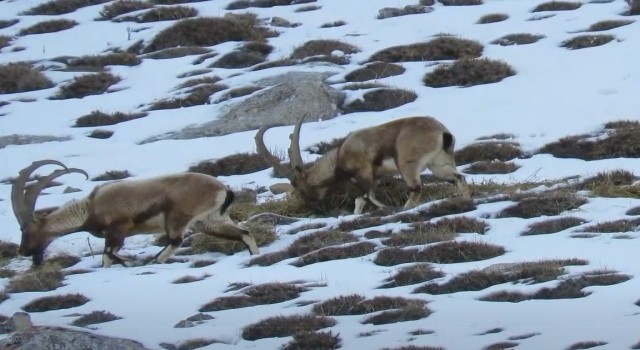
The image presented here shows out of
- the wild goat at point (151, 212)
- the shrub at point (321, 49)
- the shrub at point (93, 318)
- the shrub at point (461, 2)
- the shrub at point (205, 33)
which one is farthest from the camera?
the shrub at point (461, 2)

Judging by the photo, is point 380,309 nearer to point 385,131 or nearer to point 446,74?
point 385,131

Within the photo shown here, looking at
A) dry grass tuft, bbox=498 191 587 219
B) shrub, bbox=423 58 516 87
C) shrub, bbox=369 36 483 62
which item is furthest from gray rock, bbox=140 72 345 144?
dry grass tuft, bbox=498 191 587 219

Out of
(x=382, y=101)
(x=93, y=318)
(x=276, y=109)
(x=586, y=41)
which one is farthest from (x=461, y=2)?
(x=93, y=318)

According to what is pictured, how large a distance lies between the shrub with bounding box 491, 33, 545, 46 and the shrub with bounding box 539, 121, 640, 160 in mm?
6199

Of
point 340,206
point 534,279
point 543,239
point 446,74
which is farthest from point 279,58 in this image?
point 534,279

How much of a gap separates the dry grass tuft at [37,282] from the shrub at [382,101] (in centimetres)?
923

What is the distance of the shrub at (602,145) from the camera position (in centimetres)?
1769

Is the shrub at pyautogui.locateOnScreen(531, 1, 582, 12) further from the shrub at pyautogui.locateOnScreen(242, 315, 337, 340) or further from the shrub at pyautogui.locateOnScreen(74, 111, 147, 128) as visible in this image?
the shrub at pyautogui.locateOnScreen(242, 315, 337, 340)

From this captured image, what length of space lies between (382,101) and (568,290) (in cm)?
1191

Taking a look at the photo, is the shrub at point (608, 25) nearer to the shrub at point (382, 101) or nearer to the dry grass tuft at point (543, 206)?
the shrub at point (382, 101)

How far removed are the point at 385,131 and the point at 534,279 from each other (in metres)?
5.95

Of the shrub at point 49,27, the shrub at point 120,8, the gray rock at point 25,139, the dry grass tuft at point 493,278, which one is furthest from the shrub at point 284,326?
the shrub at point 120,8

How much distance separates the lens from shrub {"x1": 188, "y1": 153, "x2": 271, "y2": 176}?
19.1 metres

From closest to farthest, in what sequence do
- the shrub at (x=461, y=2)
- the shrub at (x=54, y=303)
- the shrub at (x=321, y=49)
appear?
the shrub at (x=54, y=303) → the shrub at (x=321, y=49) → the shrub at (x=461, y=2)
